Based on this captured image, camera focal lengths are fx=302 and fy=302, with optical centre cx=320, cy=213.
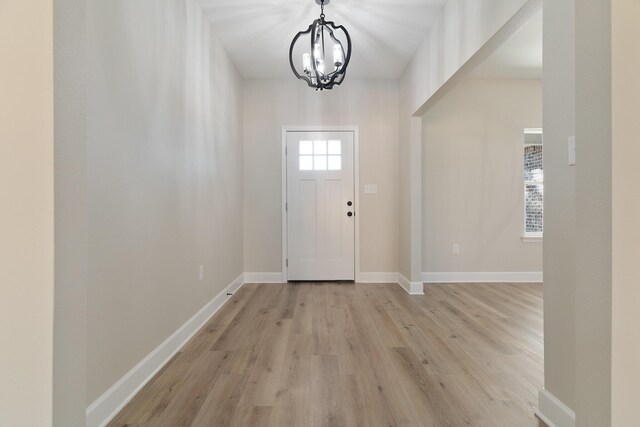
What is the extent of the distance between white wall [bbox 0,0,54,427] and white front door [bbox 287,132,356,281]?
11.0ft

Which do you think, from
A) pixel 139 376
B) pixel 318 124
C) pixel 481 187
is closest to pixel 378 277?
pixel 481 187

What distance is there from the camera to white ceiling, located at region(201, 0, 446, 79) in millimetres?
2586

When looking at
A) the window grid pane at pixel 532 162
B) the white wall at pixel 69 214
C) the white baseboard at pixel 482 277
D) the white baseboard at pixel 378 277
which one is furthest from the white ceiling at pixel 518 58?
the white wall at pixel 69 214

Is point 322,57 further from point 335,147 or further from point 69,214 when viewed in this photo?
point 69,214

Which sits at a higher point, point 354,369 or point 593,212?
point 593,212

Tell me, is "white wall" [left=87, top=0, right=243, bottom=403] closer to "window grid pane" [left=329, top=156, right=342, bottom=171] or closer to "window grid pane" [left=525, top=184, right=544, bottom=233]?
"window grid pane" [left=329, top=156, right=342, bottom=171]

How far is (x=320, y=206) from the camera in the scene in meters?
4.07

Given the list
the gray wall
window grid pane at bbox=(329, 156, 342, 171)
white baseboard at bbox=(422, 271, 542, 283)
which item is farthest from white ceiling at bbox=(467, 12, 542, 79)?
the gray wall

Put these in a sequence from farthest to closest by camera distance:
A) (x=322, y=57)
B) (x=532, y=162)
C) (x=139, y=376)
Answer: (x=532, y=162) → (x=322, y=57) → (x=139, y=376)

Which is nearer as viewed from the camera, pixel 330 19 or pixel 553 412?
pixel 553 412

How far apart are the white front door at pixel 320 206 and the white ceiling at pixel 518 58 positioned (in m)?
1.90

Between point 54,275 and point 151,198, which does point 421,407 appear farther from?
point 151,198

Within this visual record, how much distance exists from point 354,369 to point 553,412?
3.20 ft

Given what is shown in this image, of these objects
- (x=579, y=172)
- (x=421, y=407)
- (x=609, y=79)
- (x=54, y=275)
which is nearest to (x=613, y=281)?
(x=579, y=172)
